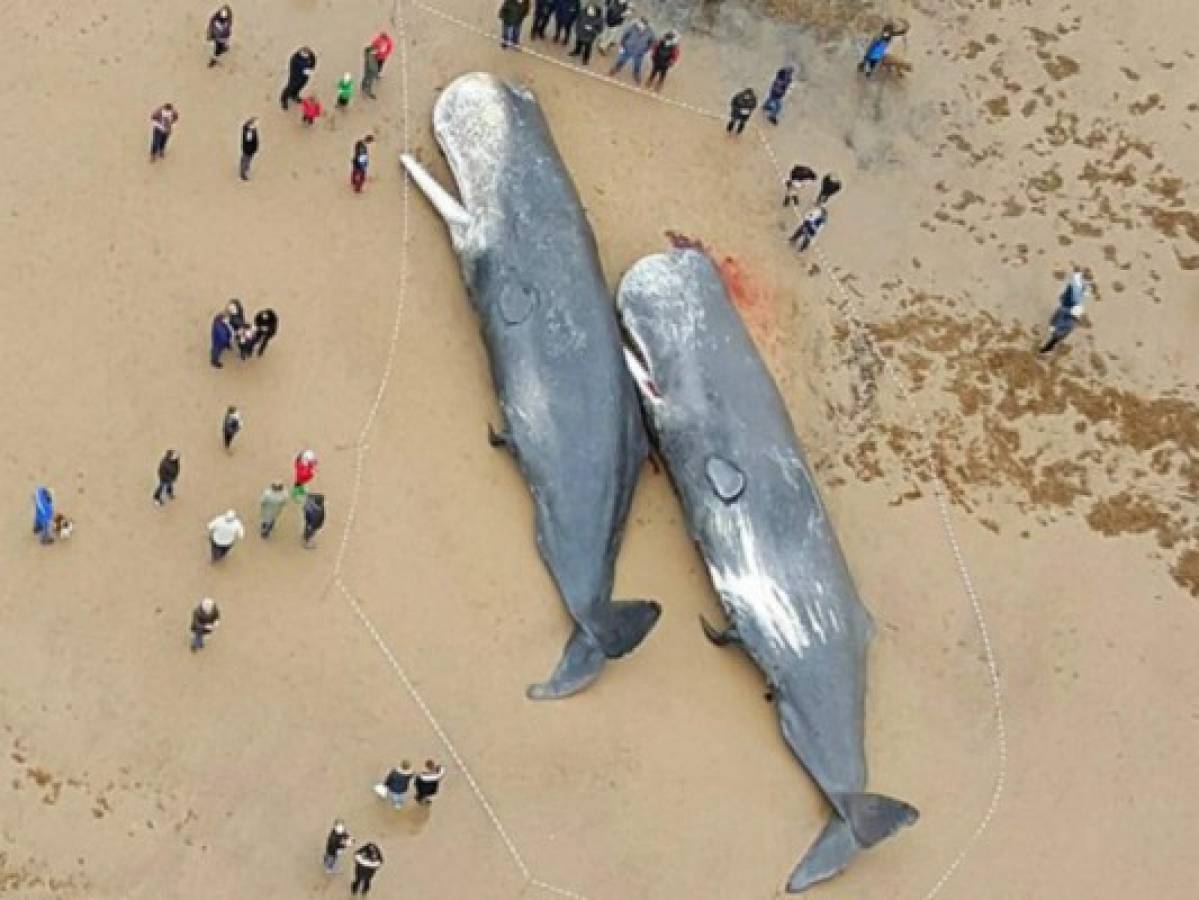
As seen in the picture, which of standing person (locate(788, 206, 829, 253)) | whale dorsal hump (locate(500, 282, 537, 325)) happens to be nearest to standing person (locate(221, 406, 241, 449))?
whale dorsal hump (locate(500, 282, 537, 325))

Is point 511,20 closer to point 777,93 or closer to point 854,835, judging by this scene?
point 777,93

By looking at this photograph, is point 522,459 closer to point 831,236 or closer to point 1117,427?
point 831,236

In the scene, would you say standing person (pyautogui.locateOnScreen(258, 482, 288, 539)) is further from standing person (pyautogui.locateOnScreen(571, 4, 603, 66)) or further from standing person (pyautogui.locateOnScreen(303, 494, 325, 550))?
standing person (pyautogui.locateOnScreen(571, 4, 603, 66))

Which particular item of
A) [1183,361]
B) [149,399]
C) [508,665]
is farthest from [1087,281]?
[149,399]

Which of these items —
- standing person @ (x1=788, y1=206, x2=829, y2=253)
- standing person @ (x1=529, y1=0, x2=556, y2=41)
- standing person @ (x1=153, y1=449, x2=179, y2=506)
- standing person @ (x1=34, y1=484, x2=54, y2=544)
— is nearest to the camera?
standing person @ (x1=34, y1=484, x2=54, y2=544)

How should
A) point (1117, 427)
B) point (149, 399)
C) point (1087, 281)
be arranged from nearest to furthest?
point (149, 399) < point (1117, 427) < point (1087, 281)
